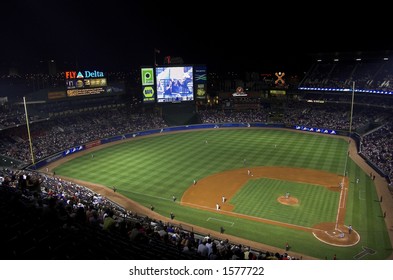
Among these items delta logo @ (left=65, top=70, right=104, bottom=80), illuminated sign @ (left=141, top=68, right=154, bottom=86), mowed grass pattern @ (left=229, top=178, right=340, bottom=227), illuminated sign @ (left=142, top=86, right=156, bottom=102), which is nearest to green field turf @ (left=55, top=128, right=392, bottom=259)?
mowed grass pattern @ (left=229, top=178, right=340, bottom=227)

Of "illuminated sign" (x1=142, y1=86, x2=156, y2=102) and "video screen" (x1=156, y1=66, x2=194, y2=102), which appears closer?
"illuminated sign" (x1=142, y1=86, x2=156, y2=102)

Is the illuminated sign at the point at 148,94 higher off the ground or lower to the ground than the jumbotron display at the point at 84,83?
lower

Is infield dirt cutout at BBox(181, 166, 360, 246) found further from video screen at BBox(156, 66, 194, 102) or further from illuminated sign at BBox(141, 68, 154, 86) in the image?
illuminated sign at BBox(141, 68, 154, 86)

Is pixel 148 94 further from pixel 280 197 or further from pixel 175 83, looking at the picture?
pixel 280 197

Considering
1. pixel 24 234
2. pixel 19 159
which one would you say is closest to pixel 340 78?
pixel 19 159

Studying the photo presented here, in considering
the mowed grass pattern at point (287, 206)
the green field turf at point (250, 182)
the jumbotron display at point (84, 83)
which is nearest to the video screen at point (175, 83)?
the green field turf at point (250, 182)

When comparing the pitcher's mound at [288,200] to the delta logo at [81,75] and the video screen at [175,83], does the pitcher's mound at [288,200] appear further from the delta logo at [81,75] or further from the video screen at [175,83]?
the delta logo at [81,75]

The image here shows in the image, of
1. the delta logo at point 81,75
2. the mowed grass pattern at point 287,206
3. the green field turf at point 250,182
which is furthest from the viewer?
the delta logo at point 81,75
